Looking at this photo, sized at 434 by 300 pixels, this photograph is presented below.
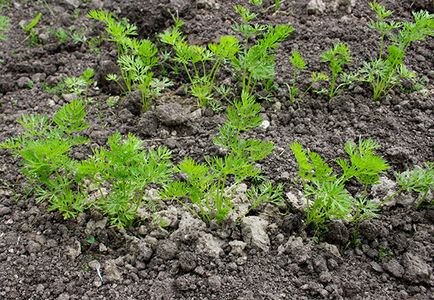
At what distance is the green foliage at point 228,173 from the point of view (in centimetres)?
276

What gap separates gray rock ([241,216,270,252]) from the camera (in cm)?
292

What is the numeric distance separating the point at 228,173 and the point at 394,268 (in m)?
0.98

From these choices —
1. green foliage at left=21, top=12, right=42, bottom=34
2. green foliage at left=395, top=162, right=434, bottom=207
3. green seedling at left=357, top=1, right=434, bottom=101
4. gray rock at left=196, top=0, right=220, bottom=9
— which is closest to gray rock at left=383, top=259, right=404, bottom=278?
green foliage at left=395, top=162, right=434, bottom=207

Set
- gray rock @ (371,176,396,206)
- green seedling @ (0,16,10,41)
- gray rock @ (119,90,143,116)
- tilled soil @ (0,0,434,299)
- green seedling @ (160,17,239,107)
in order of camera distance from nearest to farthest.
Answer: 1. tilled soil @ (0,0,434,299)
2. gray rock @ (371,176,396,206)
3. green seedling @ (160,17,239,107)
4. gray rock @ (119,90,143,116)
5. green seedling @ (0,16,10,41)

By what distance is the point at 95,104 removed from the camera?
3916mm

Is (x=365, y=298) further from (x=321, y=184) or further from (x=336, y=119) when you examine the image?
(x=336, y=119)

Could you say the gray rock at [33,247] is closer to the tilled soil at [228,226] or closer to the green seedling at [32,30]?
the tilled soil at [228,226]

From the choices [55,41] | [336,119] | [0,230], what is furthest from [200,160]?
[55,41]

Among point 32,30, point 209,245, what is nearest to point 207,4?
point 32,30

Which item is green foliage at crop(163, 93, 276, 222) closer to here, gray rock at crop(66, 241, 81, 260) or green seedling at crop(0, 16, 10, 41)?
gray rock at crop(66, 241, 81, 260)

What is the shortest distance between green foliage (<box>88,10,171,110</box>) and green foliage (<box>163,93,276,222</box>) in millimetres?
797

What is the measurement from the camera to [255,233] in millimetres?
2938

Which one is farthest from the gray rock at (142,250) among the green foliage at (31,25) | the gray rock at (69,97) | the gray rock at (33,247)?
the green foliage at (31,25)

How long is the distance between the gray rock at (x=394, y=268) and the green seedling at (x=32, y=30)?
10.4 ft
